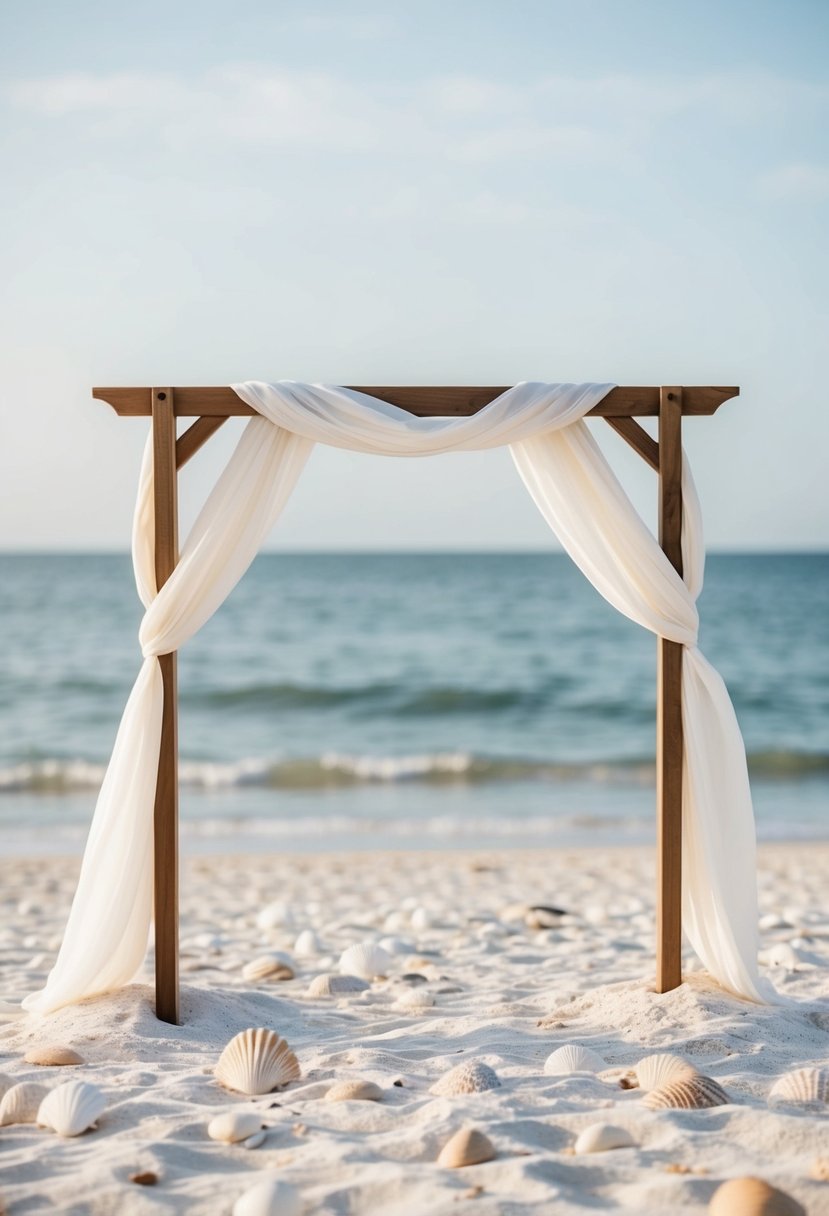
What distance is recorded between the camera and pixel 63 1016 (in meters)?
3.49

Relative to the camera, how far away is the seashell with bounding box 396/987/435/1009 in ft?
12.8

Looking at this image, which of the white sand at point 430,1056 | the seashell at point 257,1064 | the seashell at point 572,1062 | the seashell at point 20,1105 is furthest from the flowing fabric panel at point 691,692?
the seashell at point 20,1105

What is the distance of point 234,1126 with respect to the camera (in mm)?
2545

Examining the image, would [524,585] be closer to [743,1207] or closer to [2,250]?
[2,250]

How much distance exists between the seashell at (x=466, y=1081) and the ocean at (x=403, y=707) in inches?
188

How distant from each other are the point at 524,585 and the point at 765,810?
53.3ft

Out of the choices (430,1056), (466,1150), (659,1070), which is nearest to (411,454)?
(430,1056)

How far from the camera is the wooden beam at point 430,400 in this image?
363 cm

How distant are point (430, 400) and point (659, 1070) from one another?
2.15 meters

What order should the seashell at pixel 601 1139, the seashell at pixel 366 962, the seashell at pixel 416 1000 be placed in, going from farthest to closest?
the seashell at pixel 366 962 → the seashell at pixel 416 1000 → the seashell at pixel 601 1139

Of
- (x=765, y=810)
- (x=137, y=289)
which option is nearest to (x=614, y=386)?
(x=765, y=810)

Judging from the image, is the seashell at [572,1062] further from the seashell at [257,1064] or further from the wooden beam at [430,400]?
the wooden beam at [430,400]

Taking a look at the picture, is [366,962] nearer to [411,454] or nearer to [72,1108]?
[72,1108]

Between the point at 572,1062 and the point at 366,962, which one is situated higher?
the point at 572,1062
